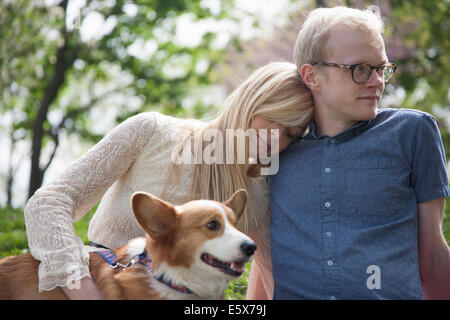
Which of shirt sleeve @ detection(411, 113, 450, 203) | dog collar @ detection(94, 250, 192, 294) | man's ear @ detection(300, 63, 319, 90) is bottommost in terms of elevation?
dog collar @ detection(94, 250, 192, 294)

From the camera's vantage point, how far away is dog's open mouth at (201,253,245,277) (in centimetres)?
212

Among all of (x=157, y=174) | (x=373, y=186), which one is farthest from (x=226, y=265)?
(x=373, y=186)

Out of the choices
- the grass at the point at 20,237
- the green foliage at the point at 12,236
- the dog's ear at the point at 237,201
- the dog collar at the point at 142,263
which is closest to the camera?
the dog collar at the point at 142,263

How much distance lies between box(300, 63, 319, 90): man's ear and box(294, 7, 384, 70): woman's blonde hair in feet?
0.16

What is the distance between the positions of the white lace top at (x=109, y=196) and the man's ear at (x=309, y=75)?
0.77 m

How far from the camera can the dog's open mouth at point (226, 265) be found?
212cm

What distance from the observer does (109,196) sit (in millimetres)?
3133

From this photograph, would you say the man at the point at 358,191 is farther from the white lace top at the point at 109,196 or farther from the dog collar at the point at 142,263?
the dog collar at the point at 142,263

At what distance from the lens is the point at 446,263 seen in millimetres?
2797

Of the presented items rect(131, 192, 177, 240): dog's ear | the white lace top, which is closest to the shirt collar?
the white lace top

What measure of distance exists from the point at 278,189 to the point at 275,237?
34 centimetres

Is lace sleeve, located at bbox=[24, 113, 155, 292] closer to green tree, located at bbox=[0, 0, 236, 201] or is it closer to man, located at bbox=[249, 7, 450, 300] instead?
man, located at bbox=[249, 7, 450, 300]

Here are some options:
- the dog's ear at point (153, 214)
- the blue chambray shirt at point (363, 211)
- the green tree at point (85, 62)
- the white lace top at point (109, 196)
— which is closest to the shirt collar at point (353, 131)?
the blue chambray shirt at point (363, 211)
